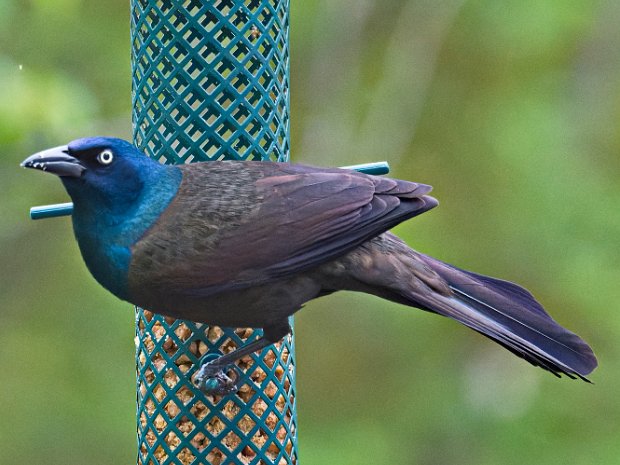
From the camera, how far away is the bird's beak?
11.9 feet

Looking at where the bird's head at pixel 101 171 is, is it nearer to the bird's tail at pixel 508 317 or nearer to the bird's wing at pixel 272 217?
the bird's wing at pixel 272 217

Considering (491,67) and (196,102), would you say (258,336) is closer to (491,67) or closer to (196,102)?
(196,102)

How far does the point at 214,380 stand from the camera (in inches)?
175

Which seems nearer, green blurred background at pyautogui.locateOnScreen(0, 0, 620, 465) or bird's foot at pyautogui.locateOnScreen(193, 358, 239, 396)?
bird's foot at pyautogui.locateOnScreen(193, 358, 239, 396)

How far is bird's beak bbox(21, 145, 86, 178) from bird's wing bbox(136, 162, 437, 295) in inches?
14.8

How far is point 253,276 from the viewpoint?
13.3ft

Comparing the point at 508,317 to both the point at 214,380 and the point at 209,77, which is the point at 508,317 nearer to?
the point at 214,380

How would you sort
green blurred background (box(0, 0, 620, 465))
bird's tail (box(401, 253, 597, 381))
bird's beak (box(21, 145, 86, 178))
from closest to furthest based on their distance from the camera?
1. bird's beak (box(21, 145, 86, 178))
2. bird's tail (box(401, 253, 597, 381))
3. green blurred background (box(0, 0, 620, 465))

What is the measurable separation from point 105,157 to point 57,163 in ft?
0.64

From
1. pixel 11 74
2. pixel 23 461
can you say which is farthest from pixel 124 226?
pixel 23 461

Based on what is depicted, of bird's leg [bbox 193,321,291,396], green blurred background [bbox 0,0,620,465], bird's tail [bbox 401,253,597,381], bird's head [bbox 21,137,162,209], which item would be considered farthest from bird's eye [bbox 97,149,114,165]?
green blurred background [bbox 0,0,620,465]

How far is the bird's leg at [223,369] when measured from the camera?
4.33 m

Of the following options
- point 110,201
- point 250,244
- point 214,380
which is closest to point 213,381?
point 214,380

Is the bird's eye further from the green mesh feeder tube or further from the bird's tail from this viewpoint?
the bird's tail
